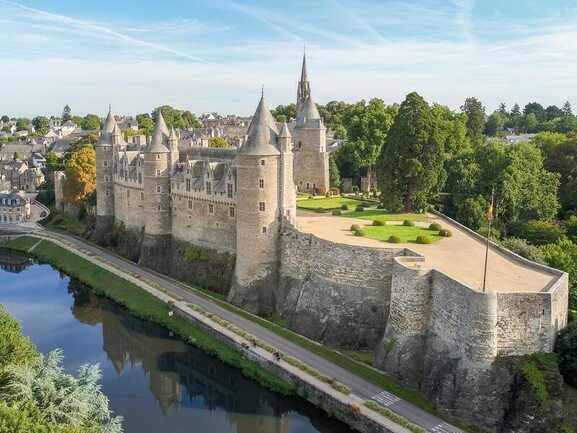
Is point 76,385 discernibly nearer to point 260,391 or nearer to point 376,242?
point 260,391

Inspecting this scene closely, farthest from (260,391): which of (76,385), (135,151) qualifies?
(135,151)

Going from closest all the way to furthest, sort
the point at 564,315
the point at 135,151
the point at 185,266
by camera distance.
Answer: the point at 564,315
the point at 185,266
the point at 135,151

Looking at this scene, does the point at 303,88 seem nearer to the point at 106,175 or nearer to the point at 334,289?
the point at 106,175

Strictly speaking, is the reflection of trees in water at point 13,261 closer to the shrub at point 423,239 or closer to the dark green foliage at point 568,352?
the shrub at point 423,239

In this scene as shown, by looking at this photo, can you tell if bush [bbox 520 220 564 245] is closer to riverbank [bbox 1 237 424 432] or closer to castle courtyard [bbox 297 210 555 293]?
castle courtyard [bbox 297 210 555 293]

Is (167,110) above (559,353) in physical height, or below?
above

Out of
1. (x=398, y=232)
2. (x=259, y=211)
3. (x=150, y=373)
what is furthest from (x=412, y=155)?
(x=150, y=373)
